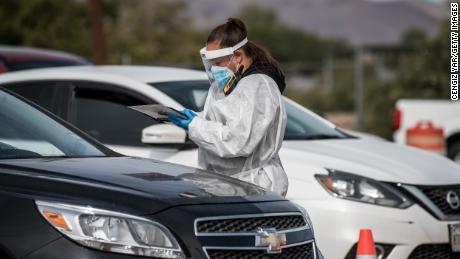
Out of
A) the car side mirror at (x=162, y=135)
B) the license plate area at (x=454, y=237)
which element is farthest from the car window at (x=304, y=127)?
the license plate area at (x=454, y=237)

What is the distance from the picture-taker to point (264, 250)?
5.65 metres

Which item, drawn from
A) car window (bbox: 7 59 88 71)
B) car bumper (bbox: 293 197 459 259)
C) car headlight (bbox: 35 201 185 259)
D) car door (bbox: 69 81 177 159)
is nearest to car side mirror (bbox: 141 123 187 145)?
car door (bbox: 69 81 177 159)

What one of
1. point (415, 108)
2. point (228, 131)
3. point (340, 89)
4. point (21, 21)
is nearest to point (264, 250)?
point (228, 131)

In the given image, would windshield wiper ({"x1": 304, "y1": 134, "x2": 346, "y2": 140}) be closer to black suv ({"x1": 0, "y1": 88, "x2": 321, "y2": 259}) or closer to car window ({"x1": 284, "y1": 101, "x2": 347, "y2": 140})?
car window ({"x1": 284, "y1": 101, "x2": 347, "y2": 140})

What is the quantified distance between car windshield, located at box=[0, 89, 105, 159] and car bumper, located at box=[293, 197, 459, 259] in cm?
198

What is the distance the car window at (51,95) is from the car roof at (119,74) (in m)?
0.06

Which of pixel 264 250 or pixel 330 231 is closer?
pixel 264 250

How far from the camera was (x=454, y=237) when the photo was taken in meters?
8.58

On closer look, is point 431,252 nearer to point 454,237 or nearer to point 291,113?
point 454,237

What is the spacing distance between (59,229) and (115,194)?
1.01 feet

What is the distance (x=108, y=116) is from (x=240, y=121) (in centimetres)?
262

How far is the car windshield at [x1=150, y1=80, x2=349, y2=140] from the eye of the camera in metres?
8.98

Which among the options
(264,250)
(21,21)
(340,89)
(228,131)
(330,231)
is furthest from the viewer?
(340,89)

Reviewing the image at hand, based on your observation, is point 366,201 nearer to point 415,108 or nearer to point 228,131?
point 228,131
